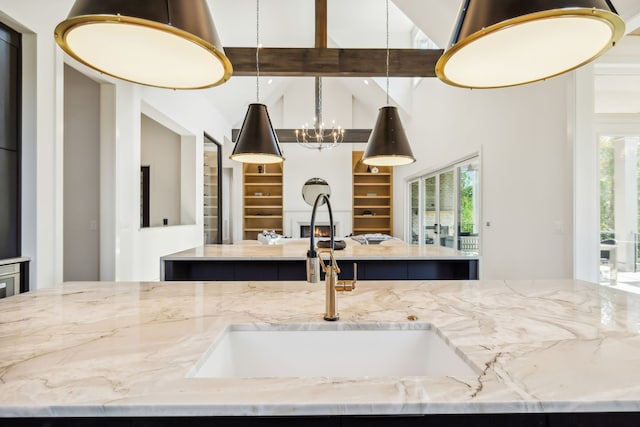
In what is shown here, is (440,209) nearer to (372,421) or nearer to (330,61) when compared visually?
(330,61)

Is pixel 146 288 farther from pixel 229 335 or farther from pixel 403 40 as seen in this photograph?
pixel 403 40

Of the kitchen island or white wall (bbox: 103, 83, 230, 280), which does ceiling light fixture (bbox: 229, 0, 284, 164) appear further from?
white wall (bbox: 103, 83, 230, 280)

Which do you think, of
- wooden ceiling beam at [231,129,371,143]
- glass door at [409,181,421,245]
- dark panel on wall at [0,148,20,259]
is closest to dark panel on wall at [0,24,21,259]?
dark panel on wall at [0,148,20,259]

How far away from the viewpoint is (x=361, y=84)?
8.56 metres

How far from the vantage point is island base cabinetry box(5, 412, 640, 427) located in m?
0.66

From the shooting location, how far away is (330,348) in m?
1.08

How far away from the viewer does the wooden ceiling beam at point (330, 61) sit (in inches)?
171

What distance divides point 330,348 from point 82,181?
3.99 m

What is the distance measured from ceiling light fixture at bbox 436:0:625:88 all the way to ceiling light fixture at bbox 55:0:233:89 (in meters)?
0.73

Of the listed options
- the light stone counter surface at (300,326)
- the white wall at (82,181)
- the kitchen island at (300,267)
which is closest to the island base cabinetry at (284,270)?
the kitchen island at (300,267)

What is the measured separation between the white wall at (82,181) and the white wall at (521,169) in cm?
434

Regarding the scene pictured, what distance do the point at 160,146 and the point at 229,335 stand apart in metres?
5.91

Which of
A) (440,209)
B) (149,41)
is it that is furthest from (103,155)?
(440,209)

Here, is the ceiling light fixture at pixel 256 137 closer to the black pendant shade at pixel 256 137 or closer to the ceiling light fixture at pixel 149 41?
the black pendant shade at pixel 256 137
